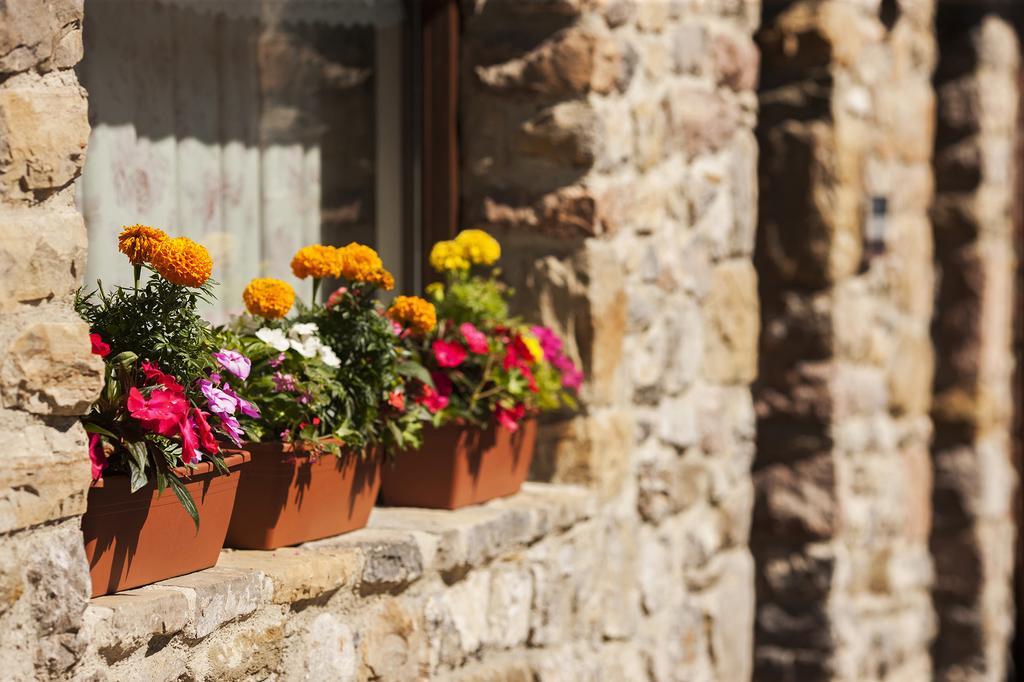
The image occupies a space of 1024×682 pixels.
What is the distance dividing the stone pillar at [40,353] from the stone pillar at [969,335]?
13.7ft

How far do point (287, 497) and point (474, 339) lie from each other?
59 cm

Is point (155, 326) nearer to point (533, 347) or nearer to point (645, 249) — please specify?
point (533, 347)

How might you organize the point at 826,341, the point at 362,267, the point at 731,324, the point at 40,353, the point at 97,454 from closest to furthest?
the point at 40,353, the point at 97,454, the point at 362,267, the point at 731,324, the point at 826,341

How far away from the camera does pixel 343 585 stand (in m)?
2.09

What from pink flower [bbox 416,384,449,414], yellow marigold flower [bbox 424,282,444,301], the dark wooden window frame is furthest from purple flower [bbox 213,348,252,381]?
the dark wooden window frame

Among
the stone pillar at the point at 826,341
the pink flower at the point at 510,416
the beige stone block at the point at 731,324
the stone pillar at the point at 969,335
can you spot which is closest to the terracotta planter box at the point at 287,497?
the pink flower at the point at 510,416

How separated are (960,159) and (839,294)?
143 centimetres

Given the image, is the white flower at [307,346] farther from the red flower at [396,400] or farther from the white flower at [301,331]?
the red flower at [396,400]

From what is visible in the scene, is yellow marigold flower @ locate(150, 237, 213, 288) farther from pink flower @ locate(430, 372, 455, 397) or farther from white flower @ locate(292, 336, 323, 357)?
pink flower @ locate(430, 372, 455, 397)

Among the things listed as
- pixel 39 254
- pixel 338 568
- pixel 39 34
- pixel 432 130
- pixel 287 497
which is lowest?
pixel 338 568

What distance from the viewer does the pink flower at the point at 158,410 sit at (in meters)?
1.67

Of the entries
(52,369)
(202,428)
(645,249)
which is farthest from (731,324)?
(52,369)

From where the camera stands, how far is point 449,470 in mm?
2535

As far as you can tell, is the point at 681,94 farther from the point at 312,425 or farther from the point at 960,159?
the point at 960,159
